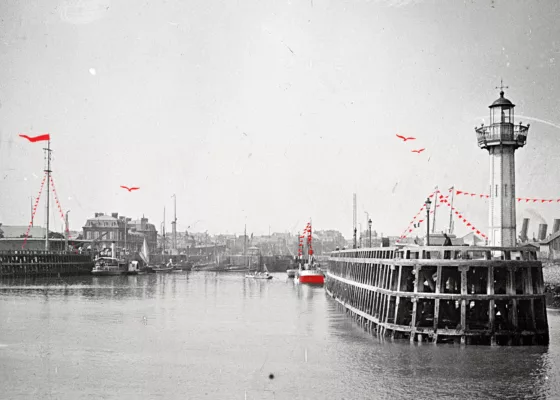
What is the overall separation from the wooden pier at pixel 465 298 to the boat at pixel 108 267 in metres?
112

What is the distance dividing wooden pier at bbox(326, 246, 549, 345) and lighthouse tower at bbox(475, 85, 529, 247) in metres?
13.2

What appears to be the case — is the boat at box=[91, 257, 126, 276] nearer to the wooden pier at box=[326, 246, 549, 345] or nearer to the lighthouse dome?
the lighthouse dome

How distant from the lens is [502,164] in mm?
47719

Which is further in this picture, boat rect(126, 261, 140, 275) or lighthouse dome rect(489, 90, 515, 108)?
boat rect(126, 261, 140, 275)

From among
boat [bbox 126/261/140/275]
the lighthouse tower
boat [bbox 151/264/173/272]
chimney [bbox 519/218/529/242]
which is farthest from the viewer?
boat [bbox 151/264/173/272]

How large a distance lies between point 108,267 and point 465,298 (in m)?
122

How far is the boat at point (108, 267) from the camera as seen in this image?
14025 centimetres

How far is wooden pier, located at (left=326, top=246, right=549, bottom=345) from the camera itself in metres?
33.0

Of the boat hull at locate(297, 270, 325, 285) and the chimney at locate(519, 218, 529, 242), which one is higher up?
the chimney at locate(519, 218, 529, 242)

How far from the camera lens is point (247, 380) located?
28188 millimetres

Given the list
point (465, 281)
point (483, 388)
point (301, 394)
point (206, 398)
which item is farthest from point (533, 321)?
point (206, 398)

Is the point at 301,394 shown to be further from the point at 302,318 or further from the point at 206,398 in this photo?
the point at 302,318

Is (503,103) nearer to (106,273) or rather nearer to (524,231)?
(524,231)

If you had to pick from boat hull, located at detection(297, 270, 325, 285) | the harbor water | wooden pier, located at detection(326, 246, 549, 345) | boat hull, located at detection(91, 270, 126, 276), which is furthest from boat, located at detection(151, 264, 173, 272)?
wooden pier, located at detection(326, 246, 549, 345)
